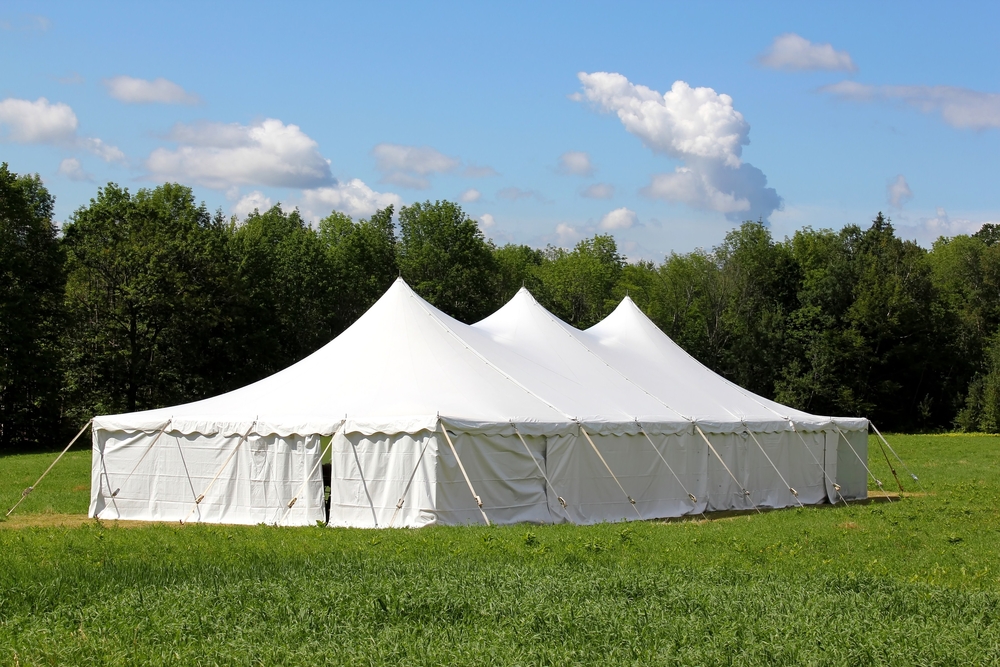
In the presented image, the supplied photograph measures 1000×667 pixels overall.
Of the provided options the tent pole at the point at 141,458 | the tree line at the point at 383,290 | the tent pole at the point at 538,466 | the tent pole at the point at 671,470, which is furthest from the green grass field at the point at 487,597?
the tree line at the point at 383,290

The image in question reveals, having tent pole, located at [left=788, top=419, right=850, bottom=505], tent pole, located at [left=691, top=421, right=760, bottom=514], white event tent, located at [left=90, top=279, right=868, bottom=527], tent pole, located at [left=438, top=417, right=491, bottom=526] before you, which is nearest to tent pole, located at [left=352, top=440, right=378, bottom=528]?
white event tent, located at [left=90, top=279, right=868, bottom=527]

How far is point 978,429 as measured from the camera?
4684 centimetres

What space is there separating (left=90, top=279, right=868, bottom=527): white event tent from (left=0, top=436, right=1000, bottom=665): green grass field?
131cm

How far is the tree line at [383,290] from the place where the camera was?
3450 cm

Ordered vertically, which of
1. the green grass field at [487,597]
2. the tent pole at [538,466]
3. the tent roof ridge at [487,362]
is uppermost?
the tent roof ridge at [487,362]

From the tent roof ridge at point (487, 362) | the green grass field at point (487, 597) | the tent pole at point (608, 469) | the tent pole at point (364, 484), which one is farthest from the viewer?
the tent roof ridge at point (487, 362)

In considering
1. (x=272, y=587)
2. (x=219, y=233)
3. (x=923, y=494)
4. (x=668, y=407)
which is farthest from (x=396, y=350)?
(x=219, y=233)

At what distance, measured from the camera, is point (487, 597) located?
801cm

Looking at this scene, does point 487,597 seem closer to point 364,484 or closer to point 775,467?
point 364,484

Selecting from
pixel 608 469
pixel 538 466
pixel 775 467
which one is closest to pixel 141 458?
pixel 538 466

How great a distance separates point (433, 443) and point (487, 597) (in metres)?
5.87

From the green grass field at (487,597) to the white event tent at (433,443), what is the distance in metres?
1.31

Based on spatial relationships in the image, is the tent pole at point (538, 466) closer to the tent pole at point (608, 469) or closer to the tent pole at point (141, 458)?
the tent pole at point (608, 469)

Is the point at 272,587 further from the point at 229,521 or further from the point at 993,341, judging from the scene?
the point at 993,341
